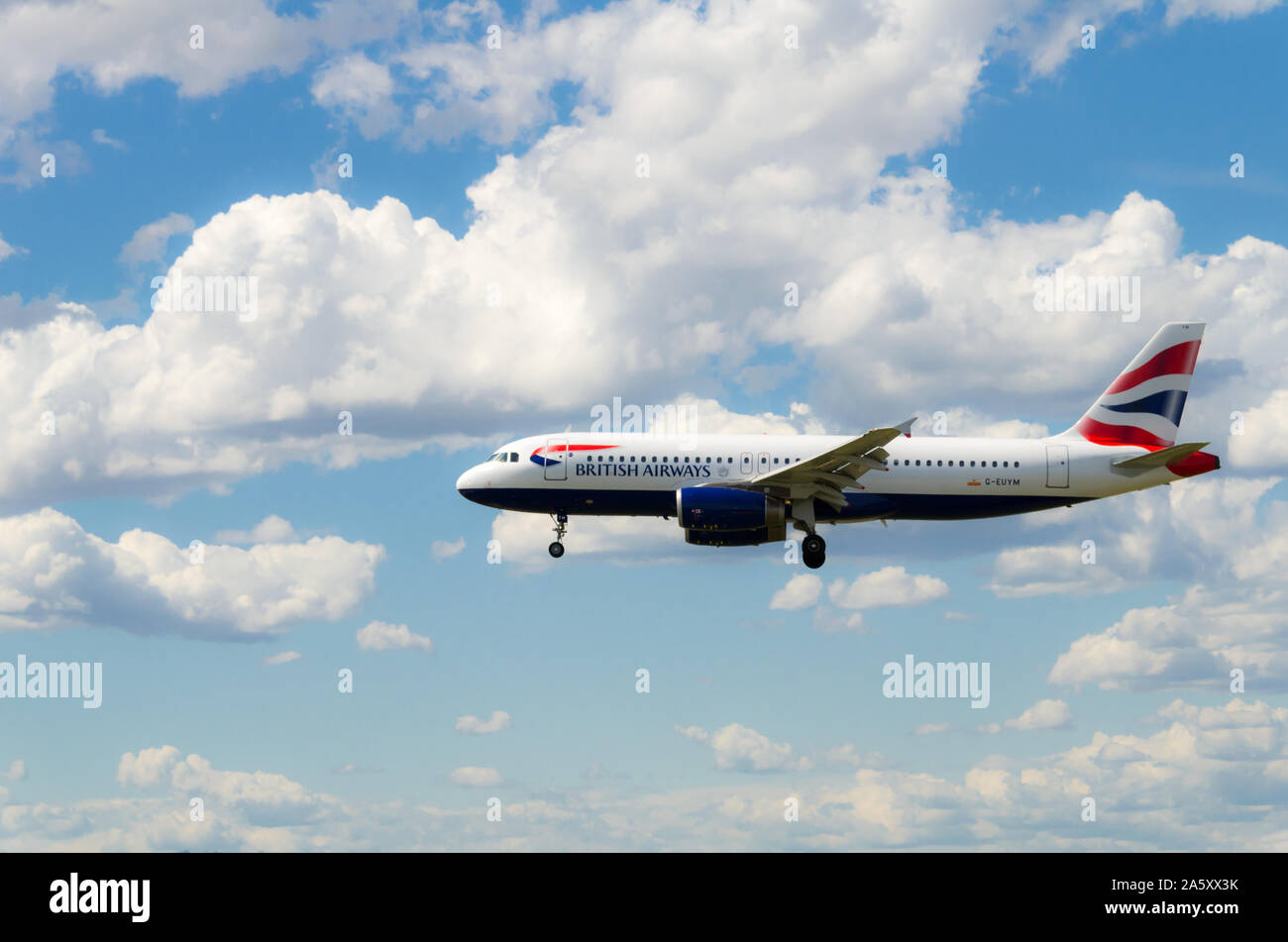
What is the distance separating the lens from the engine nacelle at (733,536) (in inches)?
2359

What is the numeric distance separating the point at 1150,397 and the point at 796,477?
19414 mm

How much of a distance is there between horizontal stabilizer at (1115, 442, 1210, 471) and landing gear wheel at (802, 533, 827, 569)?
1453 centimetres

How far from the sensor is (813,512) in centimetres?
6103

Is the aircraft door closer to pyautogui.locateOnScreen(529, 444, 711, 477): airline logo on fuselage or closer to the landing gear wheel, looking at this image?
the landing gear wheel

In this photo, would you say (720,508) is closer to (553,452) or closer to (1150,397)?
(553,452)

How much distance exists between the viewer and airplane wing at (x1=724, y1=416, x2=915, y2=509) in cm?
5722

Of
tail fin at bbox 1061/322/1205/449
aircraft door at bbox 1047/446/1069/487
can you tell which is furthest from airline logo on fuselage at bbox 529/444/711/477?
tail fin at bbox 1061/322/1205/449

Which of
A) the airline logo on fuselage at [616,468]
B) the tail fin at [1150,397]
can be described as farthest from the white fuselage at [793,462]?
the tail fin at [1150,397]

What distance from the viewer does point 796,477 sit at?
194ft

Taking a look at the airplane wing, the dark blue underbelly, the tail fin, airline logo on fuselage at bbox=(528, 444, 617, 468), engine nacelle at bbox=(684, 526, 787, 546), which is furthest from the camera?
the tail fin

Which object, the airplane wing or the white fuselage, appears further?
the white fuselage
